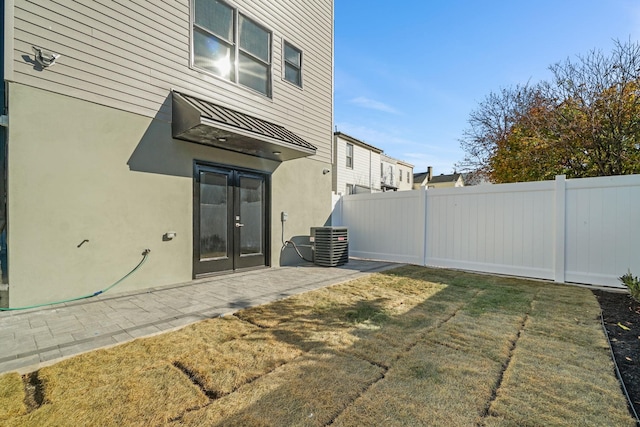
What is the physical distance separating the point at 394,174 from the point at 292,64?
61.9 feet

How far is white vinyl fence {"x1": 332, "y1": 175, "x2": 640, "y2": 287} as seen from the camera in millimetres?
5355

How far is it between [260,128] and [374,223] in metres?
4.40

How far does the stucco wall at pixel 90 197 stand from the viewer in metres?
3.87

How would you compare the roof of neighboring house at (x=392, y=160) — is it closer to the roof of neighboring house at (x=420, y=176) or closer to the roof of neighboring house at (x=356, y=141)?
the roof of neighboring house at (x=356, y=141)

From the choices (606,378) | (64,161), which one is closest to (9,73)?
(64,161)

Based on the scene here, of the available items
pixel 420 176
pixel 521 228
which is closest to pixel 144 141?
pixel 521 228

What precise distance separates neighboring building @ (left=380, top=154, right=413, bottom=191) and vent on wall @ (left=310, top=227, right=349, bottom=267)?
16147 millimetres

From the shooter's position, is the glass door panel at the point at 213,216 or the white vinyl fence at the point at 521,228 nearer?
the white vinyl fence at the point at 521,228

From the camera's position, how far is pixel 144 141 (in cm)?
501

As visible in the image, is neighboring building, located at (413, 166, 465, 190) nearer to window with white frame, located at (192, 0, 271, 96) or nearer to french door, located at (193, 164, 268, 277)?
window with white frame, located at (192, 0, 271, 96)

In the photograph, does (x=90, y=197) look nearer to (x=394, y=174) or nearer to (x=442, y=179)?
(x=394, y=174)

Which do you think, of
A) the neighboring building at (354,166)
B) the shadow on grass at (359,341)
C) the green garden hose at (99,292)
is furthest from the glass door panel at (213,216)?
the neighboring building at (354,166)

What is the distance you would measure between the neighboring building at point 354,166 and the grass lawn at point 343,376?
14809 millimetres

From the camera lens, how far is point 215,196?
20.0 ft
